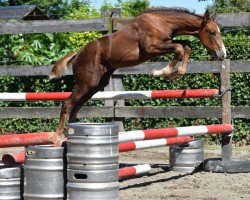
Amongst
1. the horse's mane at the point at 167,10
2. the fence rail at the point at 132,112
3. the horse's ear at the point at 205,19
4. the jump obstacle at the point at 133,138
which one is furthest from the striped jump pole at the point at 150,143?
the fence rail at the point at 132,112

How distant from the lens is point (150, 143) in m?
7.21

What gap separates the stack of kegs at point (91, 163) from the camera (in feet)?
16.9

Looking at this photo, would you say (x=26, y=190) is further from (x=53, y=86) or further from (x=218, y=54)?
(x=53, y=86)

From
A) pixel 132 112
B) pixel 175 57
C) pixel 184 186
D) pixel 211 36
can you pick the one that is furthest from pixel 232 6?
pixel 184 186

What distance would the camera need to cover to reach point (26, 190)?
5.38 meters

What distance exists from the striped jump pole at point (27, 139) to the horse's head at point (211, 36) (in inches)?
92.8

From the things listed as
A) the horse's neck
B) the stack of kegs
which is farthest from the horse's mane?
the stack of kegs

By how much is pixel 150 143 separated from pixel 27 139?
1.78 meters

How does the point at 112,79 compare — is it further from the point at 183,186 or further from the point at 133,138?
the point at 133,138

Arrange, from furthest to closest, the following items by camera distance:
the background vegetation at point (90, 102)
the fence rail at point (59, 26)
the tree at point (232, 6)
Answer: the tree at point (232, 6) → the background vegetation at point (90, 102) → the fence rail at point (59, 26)

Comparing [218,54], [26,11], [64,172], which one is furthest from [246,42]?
[26,11]

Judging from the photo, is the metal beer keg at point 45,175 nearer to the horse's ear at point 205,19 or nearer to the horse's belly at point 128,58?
the horse's belly at point 128,58

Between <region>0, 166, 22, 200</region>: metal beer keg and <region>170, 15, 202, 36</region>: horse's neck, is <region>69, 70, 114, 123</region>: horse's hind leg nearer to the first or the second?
<region>170, 15, 202, 36</region>: horse's neck

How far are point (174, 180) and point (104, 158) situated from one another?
241 centimetres
